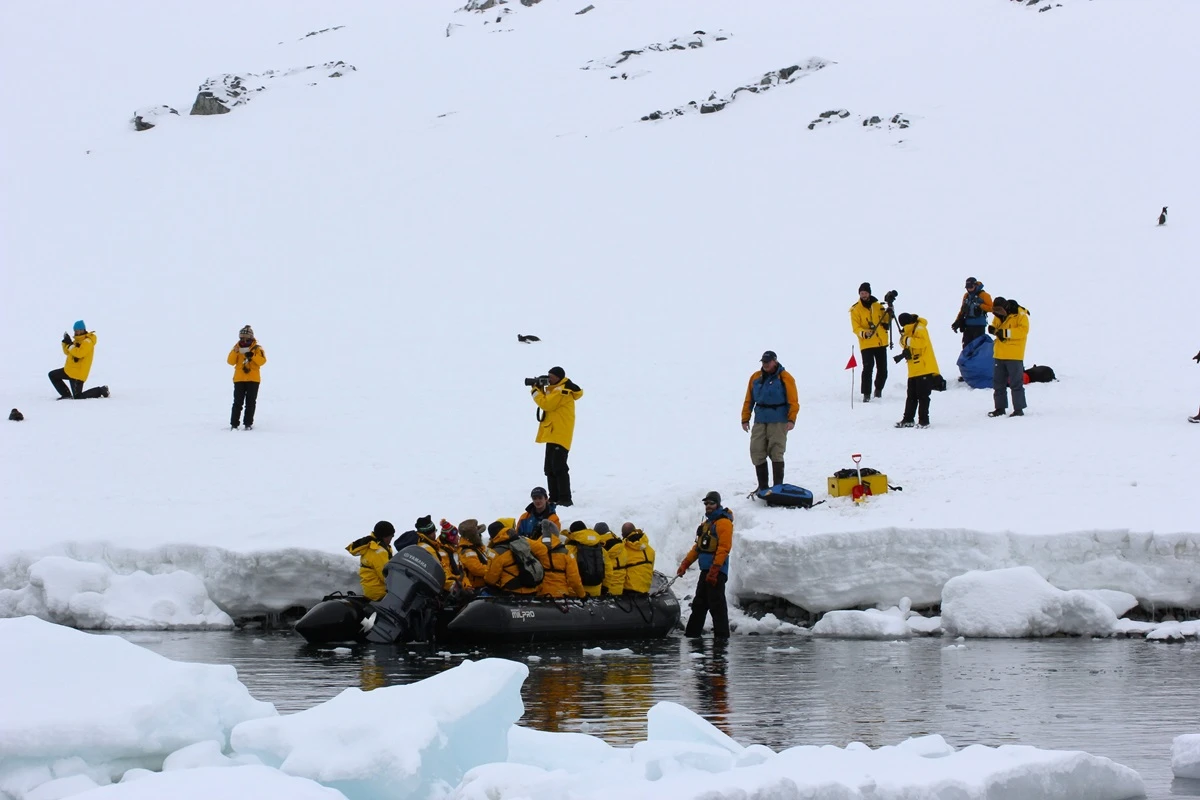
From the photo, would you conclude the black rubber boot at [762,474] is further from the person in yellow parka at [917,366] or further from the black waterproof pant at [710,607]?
the person in yellow parka at [917,366]

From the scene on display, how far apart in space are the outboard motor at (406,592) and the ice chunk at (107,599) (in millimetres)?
2484

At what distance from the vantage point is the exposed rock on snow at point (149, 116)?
6194cm

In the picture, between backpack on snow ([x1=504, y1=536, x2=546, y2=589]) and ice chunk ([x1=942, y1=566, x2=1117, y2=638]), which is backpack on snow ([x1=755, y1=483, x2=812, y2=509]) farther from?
backpack on snow ([x1=504, y1=536, x2=546, y2=589])

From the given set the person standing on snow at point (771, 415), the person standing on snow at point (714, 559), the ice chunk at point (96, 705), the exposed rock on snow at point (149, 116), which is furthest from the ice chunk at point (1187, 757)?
the exposed rock on snow at point (149, 116)

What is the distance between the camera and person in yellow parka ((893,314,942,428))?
673 inches

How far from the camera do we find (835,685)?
31.4ft

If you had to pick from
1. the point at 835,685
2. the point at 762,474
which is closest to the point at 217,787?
the point at 835,685

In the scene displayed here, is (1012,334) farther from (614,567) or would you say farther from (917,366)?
(614,567)

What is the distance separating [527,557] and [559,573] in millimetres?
474

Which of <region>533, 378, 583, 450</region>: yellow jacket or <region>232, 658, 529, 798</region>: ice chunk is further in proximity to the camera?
<region>533, 378, 583, 450</region>: yellow jacket

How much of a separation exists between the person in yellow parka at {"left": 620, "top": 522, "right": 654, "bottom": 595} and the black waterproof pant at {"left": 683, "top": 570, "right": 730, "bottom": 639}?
59cm

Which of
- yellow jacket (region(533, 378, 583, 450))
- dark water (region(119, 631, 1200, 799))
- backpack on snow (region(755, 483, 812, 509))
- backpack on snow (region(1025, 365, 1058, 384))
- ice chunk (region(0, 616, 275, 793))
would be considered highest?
backpack on snow (region(1025, 365, 1058, 384))

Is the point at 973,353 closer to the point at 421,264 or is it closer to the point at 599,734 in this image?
the point at 599,734

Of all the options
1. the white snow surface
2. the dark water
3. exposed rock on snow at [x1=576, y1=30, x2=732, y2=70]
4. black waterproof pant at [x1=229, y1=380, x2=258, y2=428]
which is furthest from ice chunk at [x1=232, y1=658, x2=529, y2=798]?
exposed rock on snow at [x1=576, y1=30, x2=732, y2=70]
